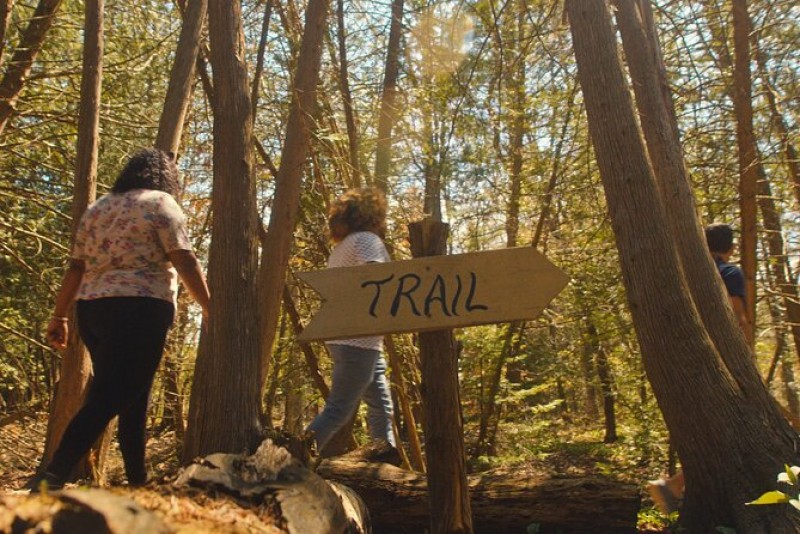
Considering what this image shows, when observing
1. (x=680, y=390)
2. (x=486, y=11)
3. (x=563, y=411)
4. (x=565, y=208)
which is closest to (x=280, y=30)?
(x=486, y=11)

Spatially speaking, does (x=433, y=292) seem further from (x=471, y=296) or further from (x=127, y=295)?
(x=127, y=295)

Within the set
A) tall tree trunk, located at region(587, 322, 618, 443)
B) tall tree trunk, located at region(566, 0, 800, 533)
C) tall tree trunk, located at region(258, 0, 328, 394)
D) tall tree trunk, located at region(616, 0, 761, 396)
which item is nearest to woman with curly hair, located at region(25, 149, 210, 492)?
tall tree trunk, located at region(258, 0, 328, 394)

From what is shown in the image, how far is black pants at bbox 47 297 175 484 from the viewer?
9.82 ft

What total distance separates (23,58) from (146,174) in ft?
14.7

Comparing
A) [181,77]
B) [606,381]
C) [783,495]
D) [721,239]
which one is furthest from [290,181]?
[606,381]

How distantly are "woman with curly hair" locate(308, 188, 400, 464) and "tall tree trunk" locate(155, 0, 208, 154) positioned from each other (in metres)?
2.02

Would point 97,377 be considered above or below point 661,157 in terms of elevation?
below

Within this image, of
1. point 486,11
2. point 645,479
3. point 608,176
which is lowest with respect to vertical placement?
point 645,479

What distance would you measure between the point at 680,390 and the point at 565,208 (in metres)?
4.82

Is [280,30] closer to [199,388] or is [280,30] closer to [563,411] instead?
[199,388]

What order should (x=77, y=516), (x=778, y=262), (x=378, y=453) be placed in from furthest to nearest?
1. (x=778, y=262)
2. (x=378, y=453)
3. (x=77, y=516)

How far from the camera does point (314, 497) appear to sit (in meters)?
2.36

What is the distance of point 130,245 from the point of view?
323 cm

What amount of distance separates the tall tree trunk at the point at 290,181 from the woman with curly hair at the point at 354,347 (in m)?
1.65
